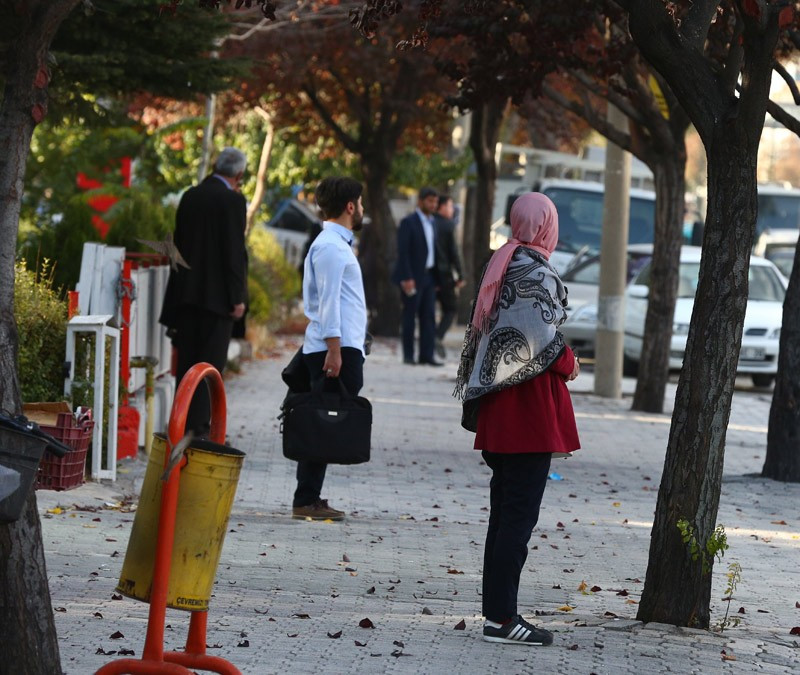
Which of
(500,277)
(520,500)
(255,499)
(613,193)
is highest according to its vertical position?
(613,193)

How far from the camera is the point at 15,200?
18.6ft

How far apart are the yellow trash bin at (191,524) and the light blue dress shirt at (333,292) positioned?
3597 mm

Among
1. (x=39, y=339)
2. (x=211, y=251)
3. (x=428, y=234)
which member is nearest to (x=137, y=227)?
(x=211, y=251)

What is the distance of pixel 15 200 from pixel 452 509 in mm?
4336

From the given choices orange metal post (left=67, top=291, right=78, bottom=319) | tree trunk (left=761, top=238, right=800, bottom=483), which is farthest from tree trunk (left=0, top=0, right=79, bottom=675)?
tree trunk (left=761, top=238, right=800, bottom=483)

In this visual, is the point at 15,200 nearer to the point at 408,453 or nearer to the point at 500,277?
the point at 500,277

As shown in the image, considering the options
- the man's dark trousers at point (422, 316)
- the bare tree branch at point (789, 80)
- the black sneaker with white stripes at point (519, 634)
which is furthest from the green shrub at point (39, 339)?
the man's dark trousers at point (422, 316)

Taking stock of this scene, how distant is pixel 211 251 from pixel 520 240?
15.6 feet

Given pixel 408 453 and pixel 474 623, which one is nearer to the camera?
pixel 474 623

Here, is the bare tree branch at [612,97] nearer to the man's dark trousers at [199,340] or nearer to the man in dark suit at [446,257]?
the man in dark suit at [446,257]

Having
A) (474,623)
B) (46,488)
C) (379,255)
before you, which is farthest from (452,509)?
(379,255)

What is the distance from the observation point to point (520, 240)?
6.03 meters

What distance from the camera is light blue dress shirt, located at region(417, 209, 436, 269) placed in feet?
59.5

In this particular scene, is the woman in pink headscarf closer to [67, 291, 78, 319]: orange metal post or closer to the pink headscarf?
the pink headscarf
